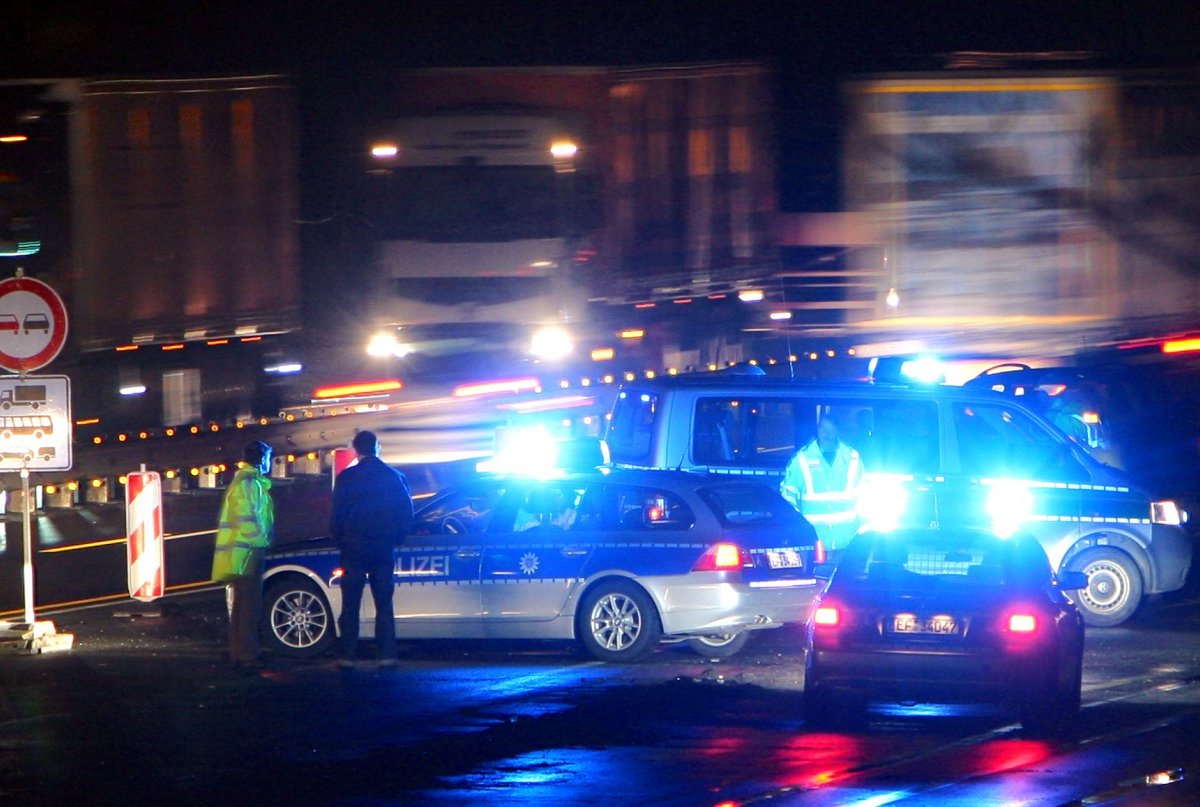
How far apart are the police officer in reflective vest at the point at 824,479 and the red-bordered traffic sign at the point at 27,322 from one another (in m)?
5.84

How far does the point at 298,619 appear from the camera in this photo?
49.5 ft

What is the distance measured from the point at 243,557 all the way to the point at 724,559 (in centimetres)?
346

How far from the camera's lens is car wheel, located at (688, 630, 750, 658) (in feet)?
49.0

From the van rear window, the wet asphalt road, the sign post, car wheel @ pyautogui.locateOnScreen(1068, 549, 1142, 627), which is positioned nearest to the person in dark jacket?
the wet asphalt road

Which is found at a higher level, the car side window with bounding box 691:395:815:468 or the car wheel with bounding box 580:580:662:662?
the car side window with bounding box 691:395:815:468

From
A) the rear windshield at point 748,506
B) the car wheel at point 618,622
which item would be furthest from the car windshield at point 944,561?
the car wheel at point 618,622

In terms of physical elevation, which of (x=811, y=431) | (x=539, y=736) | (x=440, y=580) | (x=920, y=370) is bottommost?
(x=539, y=736)

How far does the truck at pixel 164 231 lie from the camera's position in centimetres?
2369

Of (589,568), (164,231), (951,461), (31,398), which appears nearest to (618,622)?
(589,568)

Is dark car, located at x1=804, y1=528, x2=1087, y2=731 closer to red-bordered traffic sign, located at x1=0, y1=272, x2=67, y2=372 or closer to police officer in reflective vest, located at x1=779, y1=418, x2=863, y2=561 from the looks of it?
police officer in reflective vest, located at x1=779, y1=418, x2=863, y2=561

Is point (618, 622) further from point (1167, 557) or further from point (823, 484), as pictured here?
point (1167, 557)

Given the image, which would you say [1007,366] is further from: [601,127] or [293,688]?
[293,688]

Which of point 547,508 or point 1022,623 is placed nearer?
point 1022,623

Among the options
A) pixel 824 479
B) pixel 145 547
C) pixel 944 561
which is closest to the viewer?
pixel 944 561
